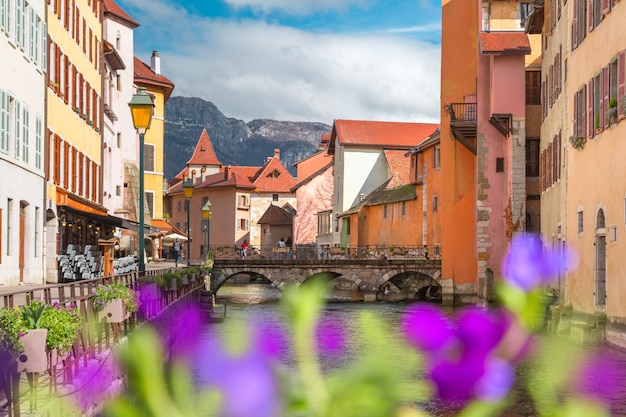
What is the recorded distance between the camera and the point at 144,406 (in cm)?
84

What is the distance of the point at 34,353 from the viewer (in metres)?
8.48

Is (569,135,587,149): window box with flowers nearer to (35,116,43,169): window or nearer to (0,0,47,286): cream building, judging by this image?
(0,0,47,286): cream building

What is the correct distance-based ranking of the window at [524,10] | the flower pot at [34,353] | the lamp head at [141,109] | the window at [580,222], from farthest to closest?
the window at [524,10] → the window at [580,222] → the lamp head at [141,109] → the flower pot at [34,353]

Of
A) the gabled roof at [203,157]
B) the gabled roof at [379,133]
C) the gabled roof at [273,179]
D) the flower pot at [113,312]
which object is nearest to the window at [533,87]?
the flower pot at [113,312]

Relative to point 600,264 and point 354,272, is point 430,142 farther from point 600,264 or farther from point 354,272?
point 600,264

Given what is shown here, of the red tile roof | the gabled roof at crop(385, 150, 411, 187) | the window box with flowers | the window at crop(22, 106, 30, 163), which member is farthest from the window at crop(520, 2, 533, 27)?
the gabled roof at crop(385, 150, 411, 187)

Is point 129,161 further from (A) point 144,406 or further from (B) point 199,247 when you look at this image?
(A) point 144,406

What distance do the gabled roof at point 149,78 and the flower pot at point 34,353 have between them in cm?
5116

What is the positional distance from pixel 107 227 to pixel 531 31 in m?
18.0

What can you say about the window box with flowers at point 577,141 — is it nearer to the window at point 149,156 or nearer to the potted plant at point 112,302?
the potted plant at point 112,302

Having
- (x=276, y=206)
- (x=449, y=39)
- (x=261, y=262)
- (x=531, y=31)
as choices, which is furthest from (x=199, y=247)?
(x=531, y=31)

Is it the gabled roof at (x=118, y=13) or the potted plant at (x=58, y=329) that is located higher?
the gabled roof at (x=118, y=13)

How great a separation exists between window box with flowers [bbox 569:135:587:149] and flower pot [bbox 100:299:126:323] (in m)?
13.9

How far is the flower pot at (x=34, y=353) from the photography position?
840 cm
